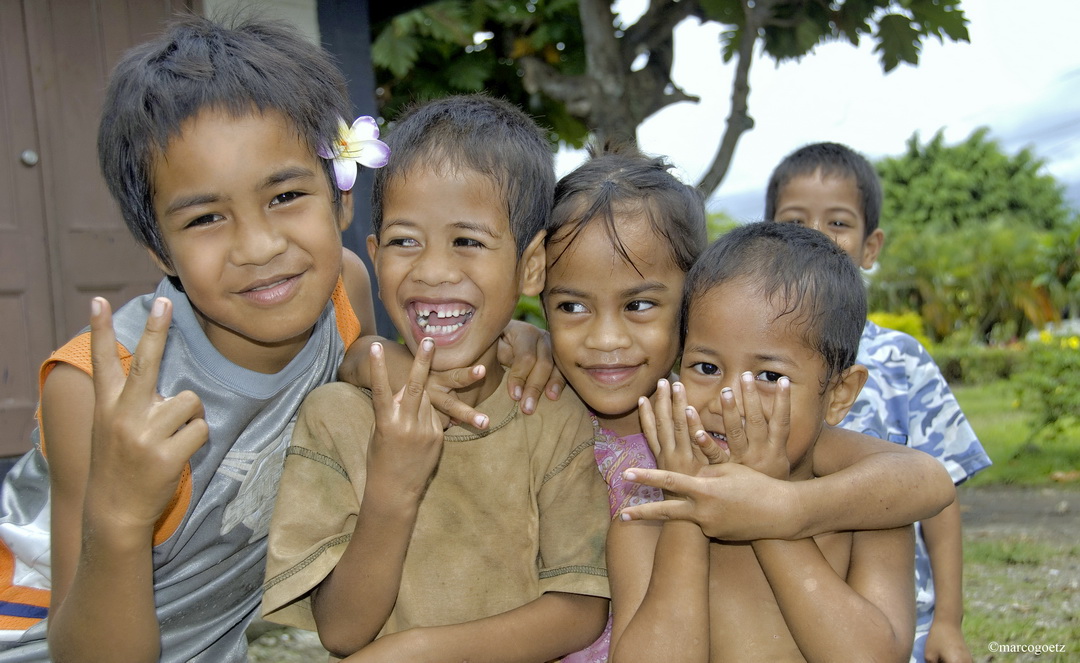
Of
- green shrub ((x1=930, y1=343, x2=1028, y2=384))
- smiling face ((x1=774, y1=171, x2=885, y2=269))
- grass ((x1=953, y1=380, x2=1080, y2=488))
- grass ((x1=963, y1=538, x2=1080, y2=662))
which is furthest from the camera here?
green shrub ((x1=930, y1=343, x2=1028, y2=384))

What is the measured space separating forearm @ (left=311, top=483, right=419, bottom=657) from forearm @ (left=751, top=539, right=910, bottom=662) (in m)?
0.71

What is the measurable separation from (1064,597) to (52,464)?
A: 14.6 feet

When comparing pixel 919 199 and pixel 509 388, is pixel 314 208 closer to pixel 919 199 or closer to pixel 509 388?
pixel 509 388

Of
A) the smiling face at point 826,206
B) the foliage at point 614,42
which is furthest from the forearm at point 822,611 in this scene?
the foliage at point 614,42

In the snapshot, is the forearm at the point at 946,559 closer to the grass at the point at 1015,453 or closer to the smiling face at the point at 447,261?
the smiling face at the point at 447,261

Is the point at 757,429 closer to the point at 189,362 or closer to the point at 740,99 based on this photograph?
the point at 189,362

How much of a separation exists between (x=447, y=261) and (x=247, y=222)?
0.41m

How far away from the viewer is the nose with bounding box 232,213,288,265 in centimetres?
172

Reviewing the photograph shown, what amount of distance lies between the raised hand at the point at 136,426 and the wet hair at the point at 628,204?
0.92 m

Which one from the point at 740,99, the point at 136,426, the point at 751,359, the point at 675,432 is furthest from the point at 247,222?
the point at 740,99

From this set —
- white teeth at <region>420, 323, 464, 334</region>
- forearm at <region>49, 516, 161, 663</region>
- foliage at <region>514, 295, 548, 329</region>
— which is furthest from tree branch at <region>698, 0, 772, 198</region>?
forearm at <region>49, 516, 161, 663</region>

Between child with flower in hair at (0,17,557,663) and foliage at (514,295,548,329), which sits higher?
child with flower in hair at (0,17,557,663)

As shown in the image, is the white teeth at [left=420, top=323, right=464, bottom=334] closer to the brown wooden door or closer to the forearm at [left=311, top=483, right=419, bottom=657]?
the forearm at [left=311, top=483, right=419, bottom=657]

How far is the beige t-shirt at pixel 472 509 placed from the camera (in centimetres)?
175
